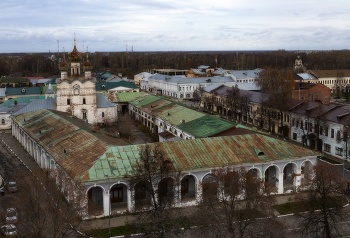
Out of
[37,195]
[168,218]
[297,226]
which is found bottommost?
[297,226]

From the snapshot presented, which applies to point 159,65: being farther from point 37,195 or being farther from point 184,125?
point 37,195

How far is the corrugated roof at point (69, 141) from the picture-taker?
29.8m

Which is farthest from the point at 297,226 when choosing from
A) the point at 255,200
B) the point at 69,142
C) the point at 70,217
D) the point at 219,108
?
the point at 219,108

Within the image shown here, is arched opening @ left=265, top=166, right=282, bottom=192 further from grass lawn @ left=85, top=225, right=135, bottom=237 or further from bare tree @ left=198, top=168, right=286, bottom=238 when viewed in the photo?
grass lawn @ left=85, top=225, right=135, bottom=237

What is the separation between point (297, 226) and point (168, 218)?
A: 367 inches

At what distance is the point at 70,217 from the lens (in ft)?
65.6

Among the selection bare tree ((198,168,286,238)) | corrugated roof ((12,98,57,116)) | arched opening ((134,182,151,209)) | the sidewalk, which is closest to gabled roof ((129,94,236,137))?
arched opening ((134,182,151,209))

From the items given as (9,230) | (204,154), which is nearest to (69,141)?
(204,154)

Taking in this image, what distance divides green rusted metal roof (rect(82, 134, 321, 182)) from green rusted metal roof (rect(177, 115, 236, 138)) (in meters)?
7.08

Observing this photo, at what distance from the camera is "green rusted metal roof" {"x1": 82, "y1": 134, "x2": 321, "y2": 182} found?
28406 millimetres

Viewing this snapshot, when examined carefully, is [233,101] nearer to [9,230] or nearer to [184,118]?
[184,118]

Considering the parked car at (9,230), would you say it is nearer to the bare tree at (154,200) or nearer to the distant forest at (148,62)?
the bare tree at (154,200)

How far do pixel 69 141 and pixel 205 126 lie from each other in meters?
16.0

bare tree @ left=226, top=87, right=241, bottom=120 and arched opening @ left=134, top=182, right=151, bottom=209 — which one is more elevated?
bare tree @ left=226, top=87, right=241, bottom=120
